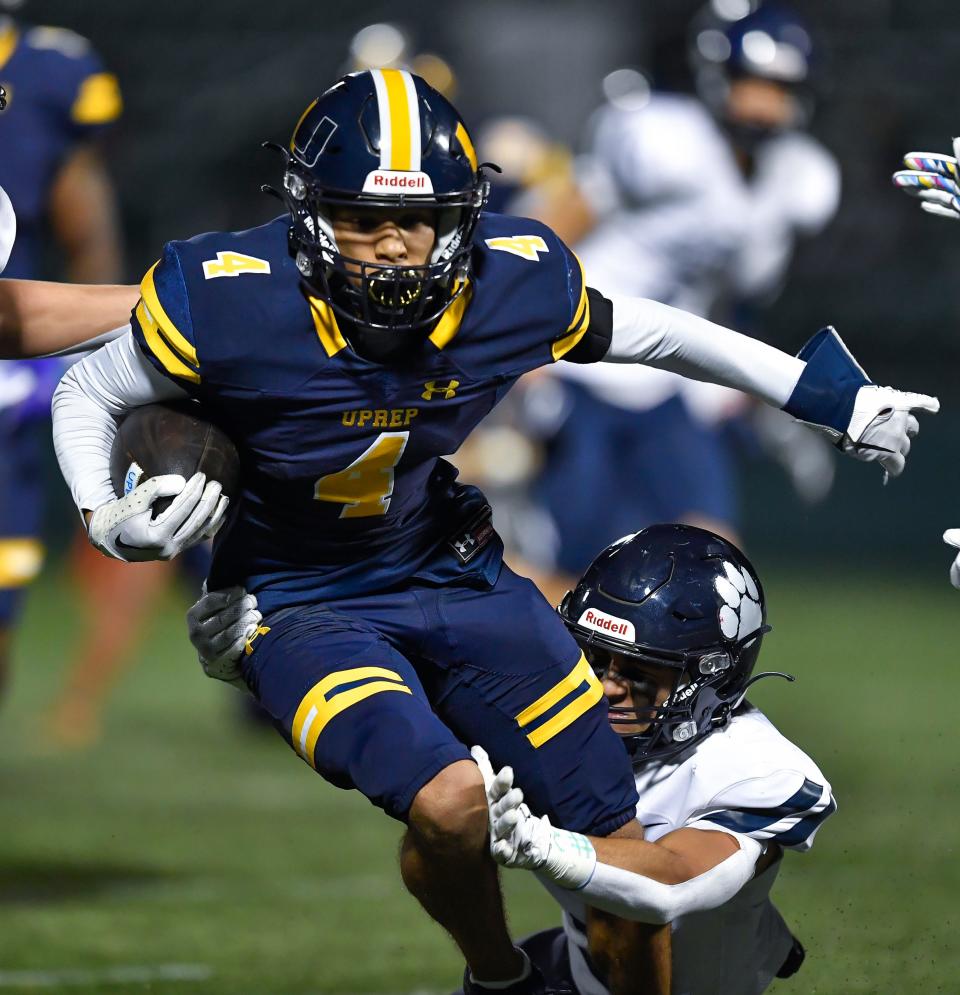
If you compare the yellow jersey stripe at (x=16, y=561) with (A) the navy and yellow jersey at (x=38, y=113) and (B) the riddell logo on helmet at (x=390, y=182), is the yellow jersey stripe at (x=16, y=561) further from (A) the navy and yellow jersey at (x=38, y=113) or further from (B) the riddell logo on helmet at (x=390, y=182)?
(B) the riddell logo on helmet at (x=390, y=182)

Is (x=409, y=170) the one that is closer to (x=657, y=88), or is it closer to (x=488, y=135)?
(x=488, y=135)

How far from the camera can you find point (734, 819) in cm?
335

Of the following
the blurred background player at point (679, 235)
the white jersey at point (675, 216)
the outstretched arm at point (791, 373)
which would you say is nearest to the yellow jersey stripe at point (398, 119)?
the outstretched arm at point (791, 373)

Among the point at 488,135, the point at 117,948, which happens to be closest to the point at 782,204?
the point at 488,135

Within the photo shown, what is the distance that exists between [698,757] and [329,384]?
37.4 inches

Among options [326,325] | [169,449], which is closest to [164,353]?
[169,449]

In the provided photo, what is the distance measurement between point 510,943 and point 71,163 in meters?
3.23

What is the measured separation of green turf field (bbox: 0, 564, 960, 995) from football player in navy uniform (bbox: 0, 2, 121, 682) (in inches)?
34.4

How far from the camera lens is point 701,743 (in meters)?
3.56

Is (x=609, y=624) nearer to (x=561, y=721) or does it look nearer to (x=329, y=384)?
(x=561, y=721)

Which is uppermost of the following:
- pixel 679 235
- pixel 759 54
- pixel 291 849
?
pixel 759 54

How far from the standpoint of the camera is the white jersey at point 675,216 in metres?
6.73

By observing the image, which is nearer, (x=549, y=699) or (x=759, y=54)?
(x=549, y=699)

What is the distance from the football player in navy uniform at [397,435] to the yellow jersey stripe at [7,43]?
99.3 inches
